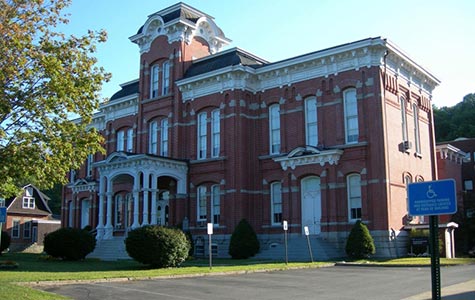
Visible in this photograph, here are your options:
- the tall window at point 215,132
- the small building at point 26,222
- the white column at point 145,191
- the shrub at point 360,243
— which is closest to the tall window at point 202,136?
the tall window at point 215,132

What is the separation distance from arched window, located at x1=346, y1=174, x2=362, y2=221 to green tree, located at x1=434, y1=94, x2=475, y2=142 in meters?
40.8

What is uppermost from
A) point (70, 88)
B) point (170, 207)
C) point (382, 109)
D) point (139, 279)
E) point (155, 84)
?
point (155, 84)

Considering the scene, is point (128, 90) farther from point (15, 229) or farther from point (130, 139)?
point (15, 229)

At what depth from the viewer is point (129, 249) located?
22.5 metres

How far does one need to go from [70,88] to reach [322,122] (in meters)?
18.2

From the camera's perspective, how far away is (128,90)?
43.1 m

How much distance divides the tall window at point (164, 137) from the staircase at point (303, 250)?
11.0 metres

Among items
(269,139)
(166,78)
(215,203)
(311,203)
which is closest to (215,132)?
(269,139)

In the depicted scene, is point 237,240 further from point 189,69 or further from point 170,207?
point 189,69

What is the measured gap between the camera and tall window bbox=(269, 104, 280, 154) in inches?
1302

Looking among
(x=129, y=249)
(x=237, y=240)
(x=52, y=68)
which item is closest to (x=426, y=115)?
(x=237, y=240)

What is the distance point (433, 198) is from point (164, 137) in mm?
31506

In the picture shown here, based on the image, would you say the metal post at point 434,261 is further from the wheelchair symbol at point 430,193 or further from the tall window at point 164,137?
the tall window at point 164,137

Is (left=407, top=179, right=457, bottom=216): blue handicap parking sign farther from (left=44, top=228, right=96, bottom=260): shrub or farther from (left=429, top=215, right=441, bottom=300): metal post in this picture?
(left=44, top=228, right=96, bottom=260): shrub
